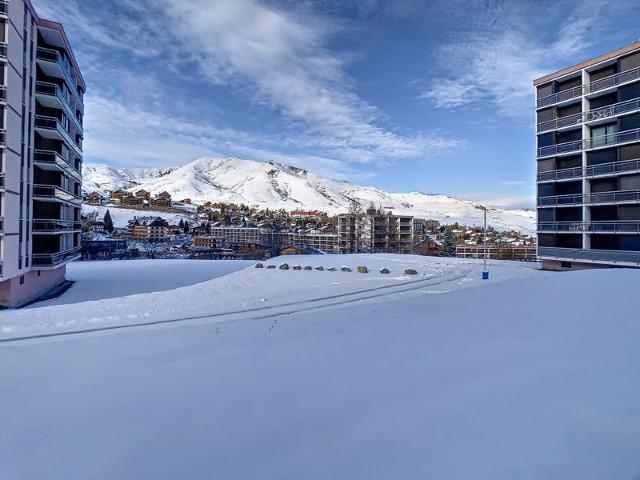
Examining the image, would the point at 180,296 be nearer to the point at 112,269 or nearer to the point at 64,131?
the point at 64,131

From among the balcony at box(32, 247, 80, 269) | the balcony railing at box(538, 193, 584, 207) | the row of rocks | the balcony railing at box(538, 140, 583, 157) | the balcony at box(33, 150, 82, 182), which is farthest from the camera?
the balcony railing at box(538, 140, 583, 157)

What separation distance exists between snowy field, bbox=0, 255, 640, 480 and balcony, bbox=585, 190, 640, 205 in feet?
76.0

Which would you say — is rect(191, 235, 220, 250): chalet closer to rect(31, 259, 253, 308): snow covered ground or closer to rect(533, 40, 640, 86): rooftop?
rect(31, 259, 253, 308): snow covered ground

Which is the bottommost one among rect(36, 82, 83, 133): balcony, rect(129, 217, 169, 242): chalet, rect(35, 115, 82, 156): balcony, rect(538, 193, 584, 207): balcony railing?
rect(129, 217, 169, 242): chalet

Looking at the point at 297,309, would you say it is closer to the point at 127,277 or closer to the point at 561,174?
the point at 127,277

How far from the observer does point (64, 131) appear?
94.4 feet

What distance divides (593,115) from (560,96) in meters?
3.57

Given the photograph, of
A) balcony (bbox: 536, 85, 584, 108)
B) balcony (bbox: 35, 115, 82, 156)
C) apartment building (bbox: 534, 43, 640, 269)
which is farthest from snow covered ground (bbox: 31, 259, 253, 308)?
balcony (bbox: 536, 85, 584, 108)

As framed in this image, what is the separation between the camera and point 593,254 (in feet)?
99.1

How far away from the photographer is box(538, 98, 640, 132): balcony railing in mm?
29109

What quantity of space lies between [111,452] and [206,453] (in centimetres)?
134

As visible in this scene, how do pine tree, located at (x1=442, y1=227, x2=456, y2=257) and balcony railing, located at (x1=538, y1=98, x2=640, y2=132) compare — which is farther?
pine tree, located at (x1=442, y1=227, x2=456, y2=257)

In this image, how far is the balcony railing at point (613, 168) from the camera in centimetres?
2856

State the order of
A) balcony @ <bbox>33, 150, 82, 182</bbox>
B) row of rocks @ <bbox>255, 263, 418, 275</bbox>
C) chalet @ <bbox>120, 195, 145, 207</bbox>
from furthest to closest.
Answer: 1. chalet @ <bbox>120, 195, 145, 207</bbox>
2. row of rocks @ <bbox>255, 263, 418, 275</bbox>
3. balcony @ <bbox>33, 150, 82, 182</bbox>
